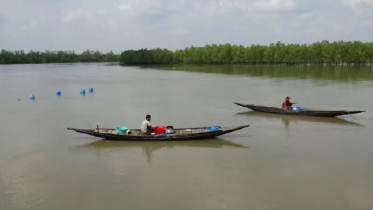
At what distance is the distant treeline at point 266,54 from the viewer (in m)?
69.5

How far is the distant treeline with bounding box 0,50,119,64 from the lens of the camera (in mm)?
111188

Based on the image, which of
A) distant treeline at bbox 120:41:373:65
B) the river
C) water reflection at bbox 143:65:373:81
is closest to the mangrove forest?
distant treeline at bbox 120:41:373:65

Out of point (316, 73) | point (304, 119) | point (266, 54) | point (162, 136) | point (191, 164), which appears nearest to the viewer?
point (191, 164)

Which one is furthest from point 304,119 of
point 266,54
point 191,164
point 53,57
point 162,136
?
point 53,57

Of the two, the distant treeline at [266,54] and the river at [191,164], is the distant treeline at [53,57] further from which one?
the river at [191,164]

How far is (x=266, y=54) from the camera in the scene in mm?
78500

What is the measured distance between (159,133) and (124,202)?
474 centimetres

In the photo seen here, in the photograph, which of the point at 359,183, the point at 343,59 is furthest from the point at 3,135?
the point at 343,59

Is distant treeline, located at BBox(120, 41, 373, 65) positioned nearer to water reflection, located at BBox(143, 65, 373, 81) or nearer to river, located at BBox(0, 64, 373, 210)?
water reflection, located at BBox(143, 65, 373, 81)

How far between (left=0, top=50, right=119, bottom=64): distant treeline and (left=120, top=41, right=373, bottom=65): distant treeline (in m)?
31.9

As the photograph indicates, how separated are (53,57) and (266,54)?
75.4 metres

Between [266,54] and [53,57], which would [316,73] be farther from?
[53,57]

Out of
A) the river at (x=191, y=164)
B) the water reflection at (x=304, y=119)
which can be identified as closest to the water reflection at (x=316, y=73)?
the river at (x=191, y=164)

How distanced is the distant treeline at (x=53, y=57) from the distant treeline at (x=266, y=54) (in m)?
31.9
